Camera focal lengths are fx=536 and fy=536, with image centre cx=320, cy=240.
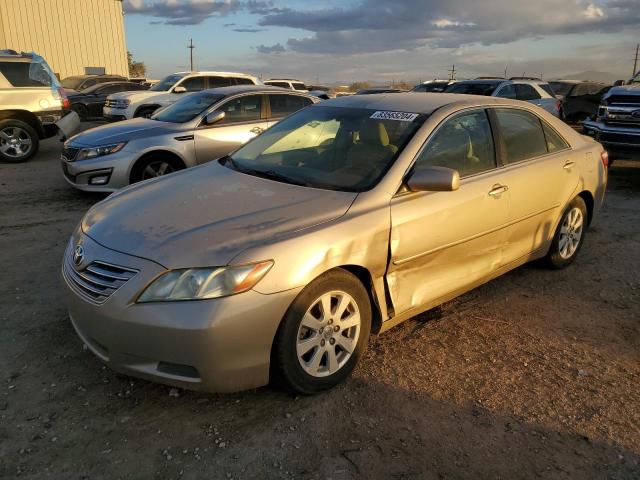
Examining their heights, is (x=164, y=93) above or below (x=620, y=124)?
below

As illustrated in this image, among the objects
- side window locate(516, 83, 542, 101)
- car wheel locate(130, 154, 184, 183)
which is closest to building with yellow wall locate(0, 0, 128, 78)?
side window locate(516, 83, 542, 101)

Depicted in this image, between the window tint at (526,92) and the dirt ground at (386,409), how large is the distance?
10450 millimetres

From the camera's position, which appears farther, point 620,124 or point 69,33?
point 69,33

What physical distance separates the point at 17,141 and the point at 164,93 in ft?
18.2

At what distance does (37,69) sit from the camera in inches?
408

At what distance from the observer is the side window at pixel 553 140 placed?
15.1 feet

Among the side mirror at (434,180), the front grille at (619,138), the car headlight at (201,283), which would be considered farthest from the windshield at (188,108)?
the front grille at (619,138)

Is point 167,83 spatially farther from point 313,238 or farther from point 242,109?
point 313,238

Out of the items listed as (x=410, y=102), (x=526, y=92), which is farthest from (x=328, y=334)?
(x=526, y=92)

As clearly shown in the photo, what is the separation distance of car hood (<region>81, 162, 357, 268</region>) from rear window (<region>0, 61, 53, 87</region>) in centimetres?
816

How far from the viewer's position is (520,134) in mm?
4328

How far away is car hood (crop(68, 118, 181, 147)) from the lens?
7051mm

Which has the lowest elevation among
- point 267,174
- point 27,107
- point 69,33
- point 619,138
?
point 619,138

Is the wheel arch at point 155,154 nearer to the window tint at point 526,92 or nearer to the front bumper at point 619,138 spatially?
the front bumper at point 619,138
